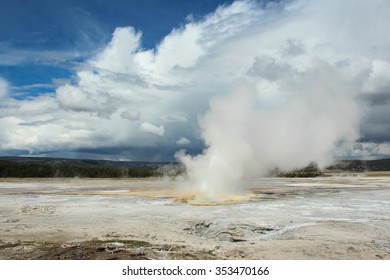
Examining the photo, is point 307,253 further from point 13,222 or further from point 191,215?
point 13,222

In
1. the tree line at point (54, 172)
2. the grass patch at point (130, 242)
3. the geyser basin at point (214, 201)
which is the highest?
the tree line at point (54, 172)

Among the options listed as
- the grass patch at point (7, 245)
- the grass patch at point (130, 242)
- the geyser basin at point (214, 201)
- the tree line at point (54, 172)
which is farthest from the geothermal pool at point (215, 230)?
the tree line at point (54, 172)

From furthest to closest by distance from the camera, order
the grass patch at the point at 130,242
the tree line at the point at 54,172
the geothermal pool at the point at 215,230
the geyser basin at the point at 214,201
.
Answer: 1. the tree line at the point at 54,172
2. the geyser basin at the point at 214,201
3. the grass patch at the point at 130,242
4. the geothermal pool at the point at 215,230

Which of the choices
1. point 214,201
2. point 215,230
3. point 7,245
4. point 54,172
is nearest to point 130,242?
point 7,245

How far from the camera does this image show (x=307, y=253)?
9.96m

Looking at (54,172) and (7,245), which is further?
(54,172)

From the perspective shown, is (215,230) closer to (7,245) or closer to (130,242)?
(130,242)

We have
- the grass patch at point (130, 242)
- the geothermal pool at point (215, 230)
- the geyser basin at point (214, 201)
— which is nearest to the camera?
the geothermal pool at point (215, 230)

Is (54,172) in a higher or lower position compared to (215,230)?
higher

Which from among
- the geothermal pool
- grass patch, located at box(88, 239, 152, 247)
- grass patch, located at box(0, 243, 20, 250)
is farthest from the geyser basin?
grass patch, located at box(0, 243, 20, 250)

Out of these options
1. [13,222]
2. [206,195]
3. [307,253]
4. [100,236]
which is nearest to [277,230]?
[307,253]

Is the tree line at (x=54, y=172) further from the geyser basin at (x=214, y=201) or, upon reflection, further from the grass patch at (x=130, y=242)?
the grass patch at (x=130, y=242)

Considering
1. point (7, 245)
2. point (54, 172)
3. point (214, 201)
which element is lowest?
point (7, 245)

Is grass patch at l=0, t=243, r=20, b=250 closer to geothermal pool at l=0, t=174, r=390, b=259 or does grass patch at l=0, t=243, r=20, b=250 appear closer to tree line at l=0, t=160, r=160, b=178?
geothermal pool at l=0, t=174, r=390, b=259
